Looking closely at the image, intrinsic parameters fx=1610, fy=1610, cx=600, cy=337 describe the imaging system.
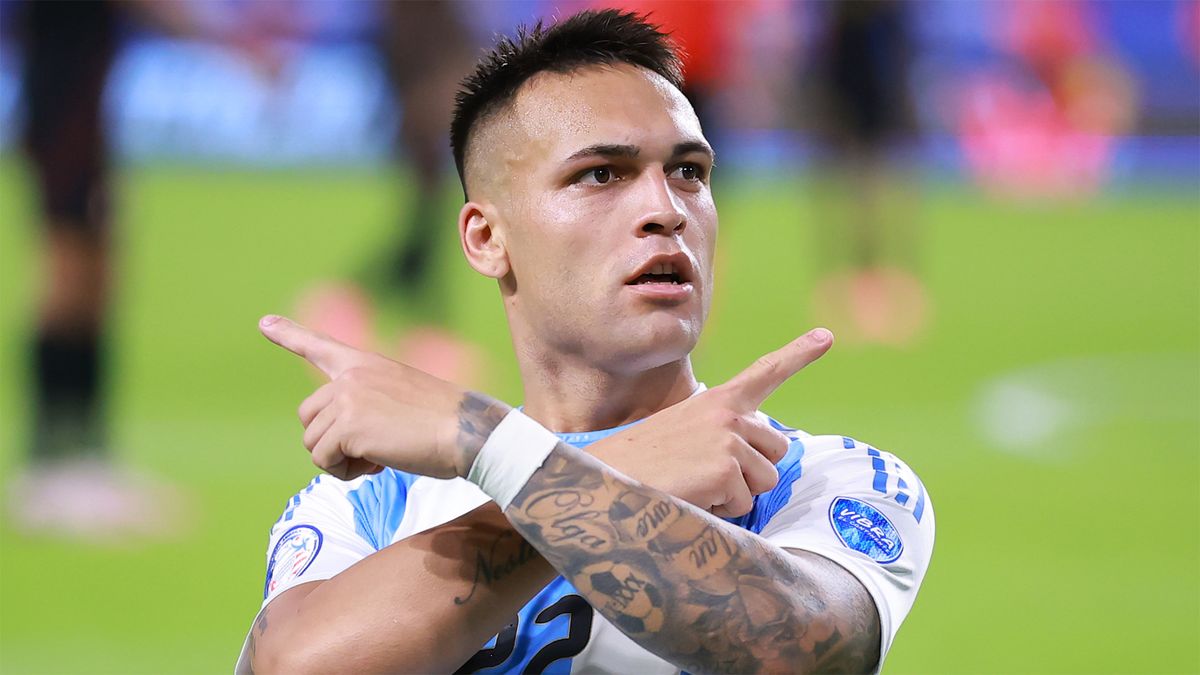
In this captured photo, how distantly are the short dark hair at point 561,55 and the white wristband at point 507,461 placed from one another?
3.20 feet

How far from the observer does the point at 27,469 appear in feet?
27.6

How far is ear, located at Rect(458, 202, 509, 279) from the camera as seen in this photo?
10.3ft

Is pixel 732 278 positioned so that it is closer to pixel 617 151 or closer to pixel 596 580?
pixel 617 151

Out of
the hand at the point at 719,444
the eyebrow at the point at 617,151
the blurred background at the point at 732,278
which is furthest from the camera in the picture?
the blurred background at the point at 732,278

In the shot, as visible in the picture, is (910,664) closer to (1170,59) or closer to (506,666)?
(506,666)

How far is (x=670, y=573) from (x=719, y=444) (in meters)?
0.27

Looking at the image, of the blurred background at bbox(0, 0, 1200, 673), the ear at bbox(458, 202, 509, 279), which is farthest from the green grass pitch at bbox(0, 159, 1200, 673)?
the ear at bbox(458, 202, 509, 279)

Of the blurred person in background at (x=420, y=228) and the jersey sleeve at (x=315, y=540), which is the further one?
the blurred person in background at (x=420, y=228)

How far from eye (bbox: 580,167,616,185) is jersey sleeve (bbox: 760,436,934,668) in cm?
60

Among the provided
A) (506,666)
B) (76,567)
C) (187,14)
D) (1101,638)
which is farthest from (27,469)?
(187,14)

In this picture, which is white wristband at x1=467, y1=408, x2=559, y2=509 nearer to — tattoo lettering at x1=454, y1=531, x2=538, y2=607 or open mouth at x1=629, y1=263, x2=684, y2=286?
tattoo lettering at x1=454, y1=531, x2=538, y2=607

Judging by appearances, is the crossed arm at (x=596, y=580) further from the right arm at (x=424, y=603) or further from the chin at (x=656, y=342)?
the chin at (x=656, y=342)

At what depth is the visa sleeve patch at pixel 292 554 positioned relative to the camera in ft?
9.12

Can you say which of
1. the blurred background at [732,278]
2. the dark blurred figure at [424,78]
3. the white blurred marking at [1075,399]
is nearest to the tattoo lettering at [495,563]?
the blurred background at [732,278]
